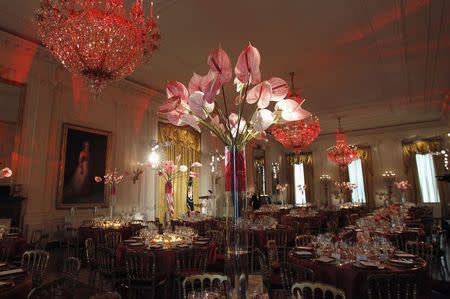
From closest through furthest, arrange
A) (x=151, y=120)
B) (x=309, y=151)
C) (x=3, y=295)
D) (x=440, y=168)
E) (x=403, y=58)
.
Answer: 1. (x=3, y=295)
2. (x=403, y=58)
3. (x=151, y=120)
4. (x=440, y=168)
5. (x=309, y=151)

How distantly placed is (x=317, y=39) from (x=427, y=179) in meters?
11.6

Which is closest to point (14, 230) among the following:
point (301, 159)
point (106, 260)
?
point (106, 260)

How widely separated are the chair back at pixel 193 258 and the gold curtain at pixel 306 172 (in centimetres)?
1401

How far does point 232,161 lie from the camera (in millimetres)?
1352

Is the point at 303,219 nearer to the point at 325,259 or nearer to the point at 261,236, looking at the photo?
the point at 261,236

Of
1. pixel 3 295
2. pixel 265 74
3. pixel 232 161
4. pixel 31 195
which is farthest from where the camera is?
pixel 265 74

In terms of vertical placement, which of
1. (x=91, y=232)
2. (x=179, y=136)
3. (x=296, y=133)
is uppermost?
(x=179, y=136)

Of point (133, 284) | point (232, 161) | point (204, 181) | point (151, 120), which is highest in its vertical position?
point (151, 120)

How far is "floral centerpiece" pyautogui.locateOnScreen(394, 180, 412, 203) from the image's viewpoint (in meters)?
13.9

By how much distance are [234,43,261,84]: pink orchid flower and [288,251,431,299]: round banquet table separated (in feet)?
8.02

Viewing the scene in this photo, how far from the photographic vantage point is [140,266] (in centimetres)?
363

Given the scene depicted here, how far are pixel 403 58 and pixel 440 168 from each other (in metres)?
8.90

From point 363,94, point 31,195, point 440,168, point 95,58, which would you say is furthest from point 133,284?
point 440,168

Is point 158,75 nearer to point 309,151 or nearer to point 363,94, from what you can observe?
point 363,94
